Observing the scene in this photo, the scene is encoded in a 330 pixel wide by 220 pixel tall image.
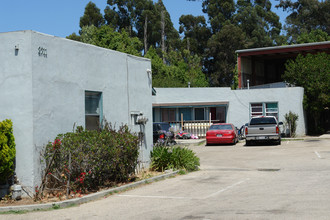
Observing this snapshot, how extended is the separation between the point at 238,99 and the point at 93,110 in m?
22.0

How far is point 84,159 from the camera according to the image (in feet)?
35.6

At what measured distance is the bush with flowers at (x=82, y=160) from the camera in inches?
426

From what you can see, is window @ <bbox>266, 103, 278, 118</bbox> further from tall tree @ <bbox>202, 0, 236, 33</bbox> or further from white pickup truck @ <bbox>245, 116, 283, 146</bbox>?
tall tree @ <bbox>202, 0, 236, 33</bbox>

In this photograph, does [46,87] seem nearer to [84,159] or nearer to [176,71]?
[84,159]

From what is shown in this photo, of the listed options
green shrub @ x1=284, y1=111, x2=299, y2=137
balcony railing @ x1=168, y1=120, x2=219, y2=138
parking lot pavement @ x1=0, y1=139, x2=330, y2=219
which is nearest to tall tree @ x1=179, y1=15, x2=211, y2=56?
balcony railing @ x1=168, y1=120, x2=219, y2=138

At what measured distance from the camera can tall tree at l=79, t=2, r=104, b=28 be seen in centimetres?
6550

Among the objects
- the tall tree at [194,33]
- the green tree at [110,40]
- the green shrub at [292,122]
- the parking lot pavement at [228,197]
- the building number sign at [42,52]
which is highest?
the tall tree at [194,33]

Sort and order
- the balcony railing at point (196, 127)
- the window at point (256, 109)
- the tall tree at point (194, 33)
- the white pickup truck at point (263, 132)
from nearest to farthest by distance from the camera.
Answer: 1. the white pickup truck at point (263, 132)
2. the window at point (256, 109)
3. the balcony railing at point (196, 127)
4. the tall tree at point (194, 33)

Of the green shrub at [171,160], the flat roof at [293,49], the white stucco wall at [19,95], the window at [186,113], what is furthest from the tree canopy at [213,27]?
the white stucco wall at [19,95]

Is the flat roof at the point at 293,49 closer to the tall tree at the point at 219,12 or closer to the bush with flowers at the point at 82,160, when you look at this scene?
the tall tree at the point at 219,12

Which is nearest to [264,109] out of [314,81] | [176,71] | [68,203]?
[314,81]

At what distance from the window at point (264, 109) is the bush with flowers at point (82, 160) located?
22.4 m

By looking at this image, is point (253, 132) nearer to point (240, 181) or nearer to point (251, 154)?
point (251, 154)

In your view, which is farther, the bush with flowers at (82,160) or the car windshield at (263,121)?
the car windshield at (263,121)
